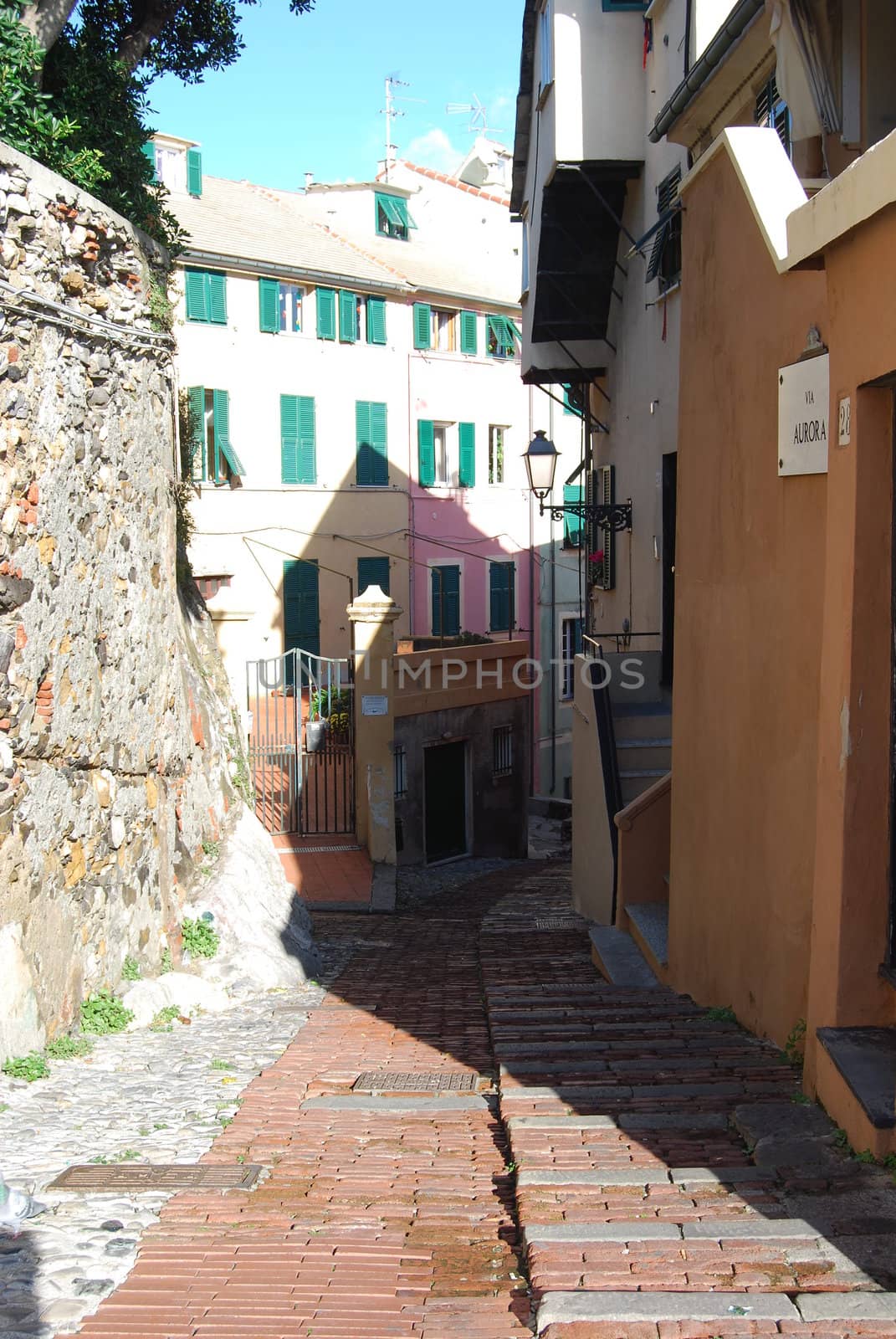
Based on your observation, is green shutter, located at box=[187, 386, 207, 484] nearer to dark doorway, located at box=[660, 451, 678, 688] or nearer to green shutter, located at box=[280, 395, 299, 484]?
green shutter, located at box=[280, 395, 299, 484]

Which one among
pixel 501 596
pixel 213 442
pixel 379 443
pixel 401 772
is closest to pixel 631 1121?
pixel 401 772

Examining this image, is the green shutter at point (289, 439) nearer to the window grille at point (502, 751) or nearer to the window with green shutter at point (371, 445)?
the window with green shutter at point (371, 445)

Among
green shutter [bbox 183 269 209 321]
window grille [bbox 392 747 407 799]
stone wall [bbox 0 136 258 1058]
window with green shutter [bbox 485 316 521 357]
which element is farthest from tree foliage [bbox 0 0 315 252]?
window with green shutter [bbox 485 316 521 357]

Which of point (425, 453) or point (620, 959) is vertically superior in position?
point (425, 453)

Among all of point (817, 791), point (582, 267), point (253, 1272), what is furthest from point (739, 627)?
point (582, 267)

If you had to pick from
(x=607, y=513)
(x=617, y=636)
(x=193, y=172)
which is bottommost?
(x=617, y=636)

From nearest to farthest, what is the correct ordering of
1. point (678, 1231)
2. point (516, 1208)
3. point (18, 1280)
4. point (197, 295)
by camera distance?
point (678, 1231) → point (18, 1280) → point (516, 1208) → point (197, 295)

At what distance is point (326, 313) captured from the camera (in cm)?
2708

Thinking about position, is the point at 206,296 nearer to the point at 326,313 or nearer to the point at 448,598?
the point at 326,313

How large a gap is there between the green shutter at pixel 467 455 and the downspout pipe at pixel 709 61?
19.7m

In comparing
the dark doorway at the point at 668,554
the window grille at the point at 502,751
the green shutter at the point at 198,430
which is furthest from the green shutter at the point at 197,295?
the dark doorway at the point at 668,554

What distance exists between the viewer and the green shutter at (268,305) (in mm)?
25812

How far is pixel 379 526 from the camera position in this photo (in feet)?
93.2

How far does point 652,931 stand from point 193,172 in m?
22.1
